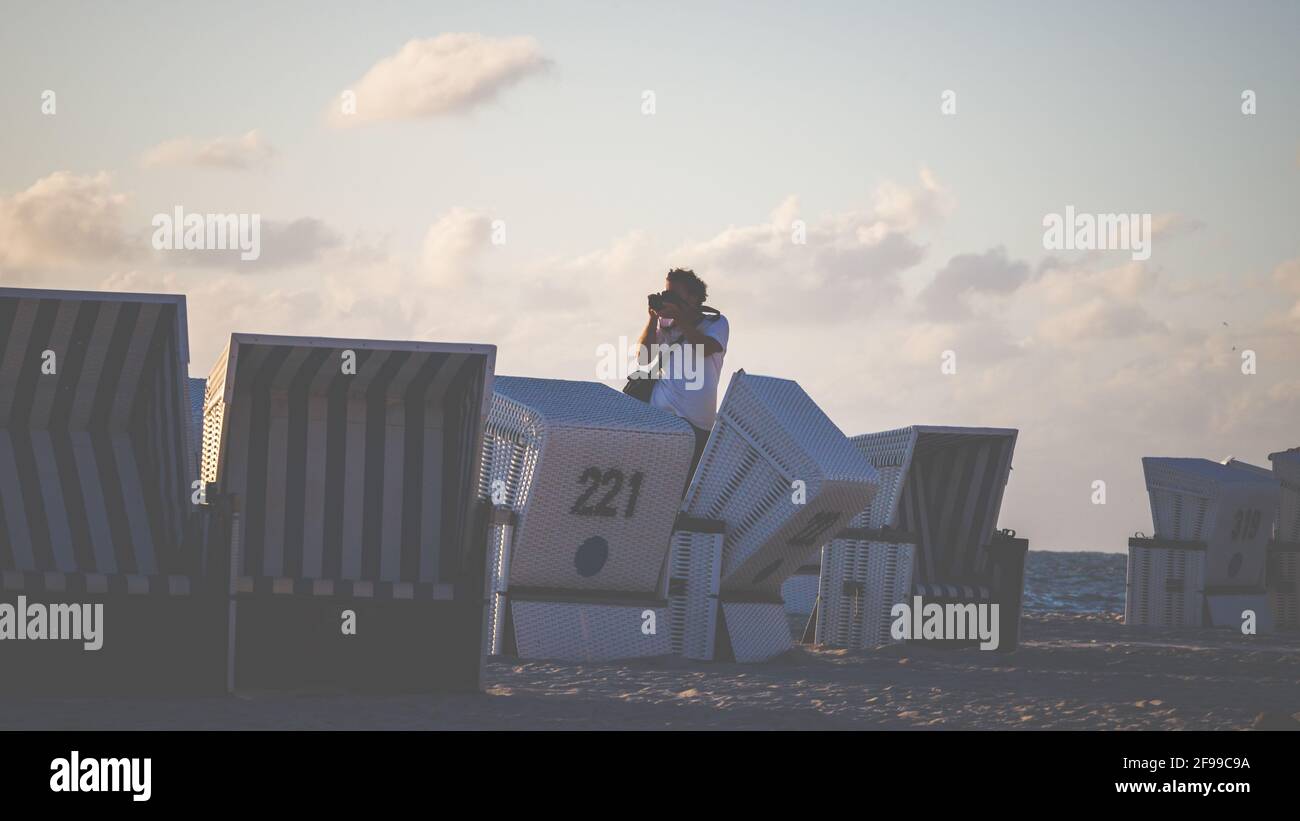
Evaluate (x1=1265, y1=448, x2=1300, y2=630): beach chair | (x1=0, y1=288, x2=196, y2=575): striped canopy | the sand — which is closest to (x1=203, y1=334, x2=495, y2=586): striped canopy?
(x1=0, y1=288, x2=196, y2=575): striped canopy

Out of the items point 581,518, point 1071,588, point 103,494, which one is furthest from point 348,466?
point 1071,588

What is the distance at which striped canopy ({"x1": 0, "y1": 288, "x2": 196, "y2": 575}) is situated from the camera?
32.8 ft

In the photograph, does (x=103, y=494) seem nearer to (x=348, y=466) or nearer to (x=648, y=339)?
(x=348, y=466)

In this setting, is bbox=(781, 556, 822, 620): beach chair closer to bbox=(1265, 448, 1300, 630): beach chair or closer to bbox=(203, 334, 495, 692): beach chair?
bbox=(1265, 448, 1300, 630): beach chair

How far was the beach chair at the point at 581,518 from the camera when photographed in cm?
1186

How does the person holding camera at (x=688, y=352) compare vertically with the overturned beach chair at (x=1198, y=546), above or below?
above

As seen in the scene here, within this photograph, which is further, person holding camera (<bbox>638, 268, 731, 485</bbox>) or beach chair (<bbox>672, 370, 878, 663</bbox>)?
person holding camera (<bbox>638, 268, 731, 485</bbox>)

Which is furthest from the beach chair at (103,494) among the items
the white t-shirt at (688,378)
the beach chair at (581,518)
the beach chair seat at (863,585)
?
the beach chair seat at (863,585)

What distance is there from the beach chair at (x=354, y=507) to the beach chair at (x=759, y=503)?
2.52 meters

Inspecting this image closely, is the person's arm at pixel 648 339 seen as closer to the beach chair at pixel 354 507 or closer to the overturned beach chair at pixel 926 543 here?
the overturned beach chair at pixel 926 543

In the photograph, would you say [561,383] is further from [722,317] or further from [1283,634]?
[1283,634]

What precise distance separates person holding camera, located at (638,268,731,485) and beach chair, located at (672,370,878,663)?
37cm

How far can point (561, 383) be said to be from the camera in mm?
12523
